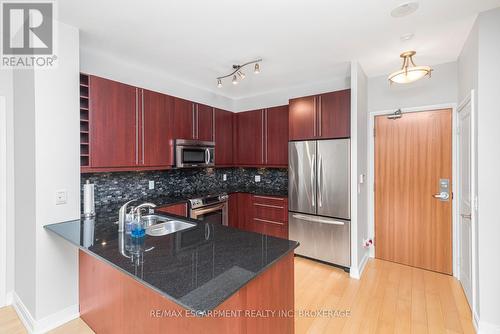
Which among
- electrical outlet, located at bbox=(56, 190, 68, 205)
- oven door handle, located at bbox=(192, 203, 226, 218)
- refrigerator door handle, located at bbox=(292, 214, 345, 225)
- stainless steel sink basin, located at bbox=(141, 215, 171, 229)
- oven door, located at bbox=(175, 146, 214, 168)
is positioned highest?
oven door, located at bbox=(175, 146, 214, 168)

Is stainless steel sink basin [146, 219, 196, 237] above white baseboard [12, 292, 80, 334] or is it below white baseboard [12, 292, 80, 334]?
above

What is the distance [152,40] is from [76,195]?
1.68 metres

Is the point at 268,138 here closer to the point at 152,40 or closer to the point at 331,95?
the point at 331,95

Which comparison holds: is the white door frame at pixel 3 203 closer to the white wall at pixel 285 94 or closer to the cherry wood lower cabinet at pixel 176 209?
the cherry wood lower cabinet at pixel 176 209

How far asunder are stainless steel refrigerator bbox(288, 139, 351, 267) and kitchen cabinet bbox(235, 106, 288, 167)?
36 centimetres

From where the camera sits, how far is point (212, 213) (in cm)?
352

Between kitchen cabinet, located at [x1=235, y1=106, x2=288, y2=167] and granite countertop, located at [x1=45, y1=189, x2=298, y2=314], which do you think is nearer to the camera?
granite countertop, located at [x1=45, y1=189, x2=298, y2=314]

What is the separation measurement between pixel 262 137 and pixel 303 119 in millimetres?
865

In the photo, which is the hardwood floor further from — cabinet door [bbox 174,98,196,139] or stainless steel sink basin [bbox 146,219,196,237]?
cabinet door [bbox 174,98,196,139]

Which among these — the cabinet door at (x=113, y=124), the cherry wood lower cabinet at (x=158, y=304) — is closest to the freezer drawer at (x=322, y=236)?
the cherry wood lower cabinet at (x=158, y=304)

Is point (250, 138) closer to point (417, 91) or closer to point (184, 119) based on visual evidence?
point (184, 119)
